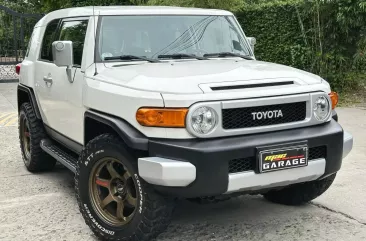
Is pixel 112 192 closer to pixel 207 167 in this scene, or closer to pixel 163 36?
pixel 207 167

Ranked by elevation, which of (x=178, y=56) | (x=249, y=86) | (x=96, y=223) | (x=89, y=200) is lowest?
(x=96, y=223)

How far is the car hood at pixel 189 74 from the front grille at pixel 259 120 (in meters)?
0.20

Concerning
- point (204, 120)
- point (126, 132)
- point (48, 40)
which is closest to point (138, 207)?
point (126, 132)

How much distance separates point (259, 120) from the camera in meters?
3.52

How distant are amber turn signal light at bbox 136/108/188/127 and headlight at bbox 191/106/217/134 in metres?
0.08

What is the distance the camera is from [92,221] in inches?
151

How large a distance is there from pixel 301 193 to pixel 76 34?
2582 mm

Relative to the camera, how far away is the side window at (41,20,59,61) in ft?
17.6

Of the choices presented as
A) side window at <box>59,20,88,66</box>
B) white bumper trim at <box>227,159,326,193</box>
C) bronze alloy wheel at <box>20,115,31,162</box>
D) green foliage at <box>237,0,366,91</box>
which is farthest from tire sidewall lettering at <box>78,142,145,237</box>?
green foliage at <box>237,0,366,91</box>

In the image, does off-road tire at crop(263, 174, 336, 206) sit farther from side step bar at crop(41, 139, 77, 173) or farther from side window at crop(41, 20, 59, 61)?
side window at crop(41, 20, 59, 61)

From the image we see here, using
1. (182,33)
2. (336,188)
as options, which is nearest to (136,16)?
(182,33)

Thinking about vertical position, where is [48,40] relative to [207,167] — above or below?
above

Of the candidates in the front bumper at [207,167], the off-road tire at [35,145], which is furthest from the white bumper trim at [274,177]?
the off-road tire at [35,145]

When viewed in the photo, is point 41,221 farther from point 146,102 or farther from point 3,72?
point 3,72
